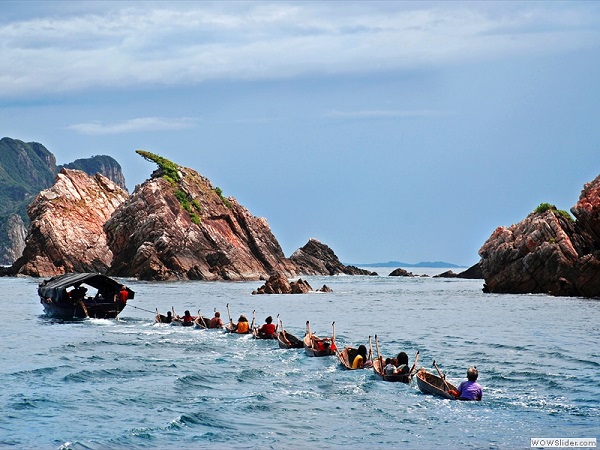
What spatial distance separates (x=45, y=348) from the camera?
4712 cm

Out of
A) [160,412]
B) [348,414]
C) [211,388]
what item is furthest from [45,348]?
[348,414]

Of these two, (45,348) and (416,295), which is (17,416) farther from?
(416,295)

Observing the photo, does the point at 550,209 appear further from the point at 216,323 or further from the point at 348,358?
the point at 348,358

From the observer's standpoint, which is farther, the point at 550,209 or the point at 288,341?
the point at 550,209

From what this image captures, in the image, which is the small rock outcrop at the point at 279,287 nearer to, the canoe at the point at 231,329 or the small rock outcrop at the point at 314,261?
the canoe at the point at 231,329

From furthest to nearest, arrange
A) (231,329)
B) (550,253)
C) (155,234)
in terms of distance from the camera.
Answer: (155,234)
(550,253)
(231,329)

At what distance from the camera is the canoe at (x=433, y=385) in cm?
3225

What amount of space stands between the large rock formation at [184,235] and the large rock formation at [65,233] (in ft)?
17.3

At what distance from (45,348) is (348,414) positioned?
78.4 ft

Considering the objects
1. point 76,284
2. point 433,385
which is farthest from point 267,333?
point 433,385

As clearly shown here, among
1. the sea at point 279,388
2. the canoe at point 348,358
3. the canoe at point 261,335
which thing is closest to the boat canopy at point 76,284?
the sea at point 279,388

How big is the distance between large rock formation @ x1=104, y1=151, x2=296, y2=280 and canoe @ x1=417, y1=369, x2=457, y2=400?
328ft

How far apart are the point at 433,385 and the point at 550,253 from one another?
63.6 meters

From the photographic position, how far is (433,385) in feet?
110
